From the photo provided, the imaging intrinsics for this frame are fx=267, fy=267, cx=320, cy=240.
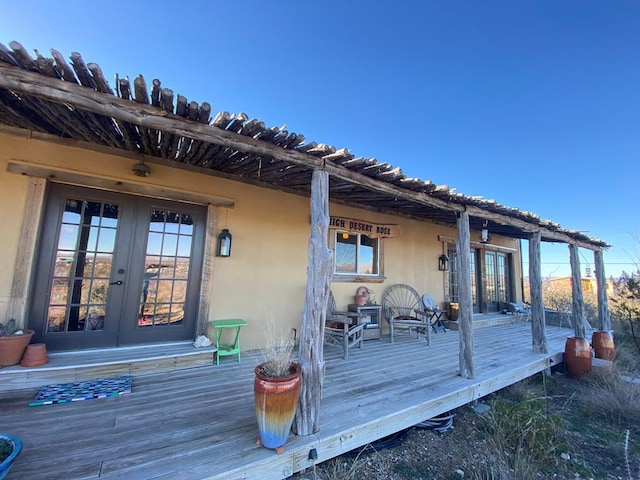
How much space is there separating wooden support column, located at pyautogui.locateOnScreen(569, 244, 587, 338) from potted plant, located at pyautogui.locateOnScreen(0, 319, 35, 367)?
7.94 meters

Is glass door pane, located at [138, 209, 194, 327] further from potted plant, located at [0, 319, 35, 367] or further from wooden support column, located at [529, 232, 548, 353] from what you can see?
wooden support column, located at [529, 232, 548, 353]

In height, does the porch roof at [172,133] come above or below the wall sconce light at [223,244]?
above

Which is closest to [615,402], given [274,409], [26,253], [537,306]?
[537,306]

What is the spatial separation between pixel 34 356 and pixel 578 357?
729 cm

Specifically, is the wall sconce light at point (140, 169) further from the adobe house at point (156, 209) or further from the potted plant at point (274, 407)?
the potted plant at point (274, 407)

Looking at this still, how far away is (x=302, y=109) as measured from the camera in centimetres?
730

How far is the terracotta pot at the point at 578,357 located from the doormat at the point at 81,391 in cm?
633

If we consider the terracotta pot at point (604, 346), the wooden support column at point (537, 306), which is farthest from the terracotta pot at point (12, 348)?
the terracotta pot at point (604, 346)

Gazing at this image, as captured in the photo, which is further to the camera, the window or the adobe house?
the window

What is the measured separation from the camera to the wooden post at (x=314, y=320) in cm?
197

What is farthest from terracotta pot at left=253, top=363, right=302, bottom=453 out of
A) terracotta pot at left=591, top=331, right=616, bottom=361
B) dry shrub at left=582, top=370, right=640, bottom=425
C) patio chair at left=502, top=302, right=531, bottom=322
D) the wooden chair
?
patio chair at left=502, top=302, right=531, bottom=322

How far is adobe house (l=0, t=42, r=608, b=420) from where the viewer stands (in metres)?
2.06

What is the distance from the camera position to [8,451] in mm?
1387

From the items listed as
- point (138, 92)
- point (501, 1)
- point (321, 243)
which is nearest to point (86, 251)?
point (138, 92)
